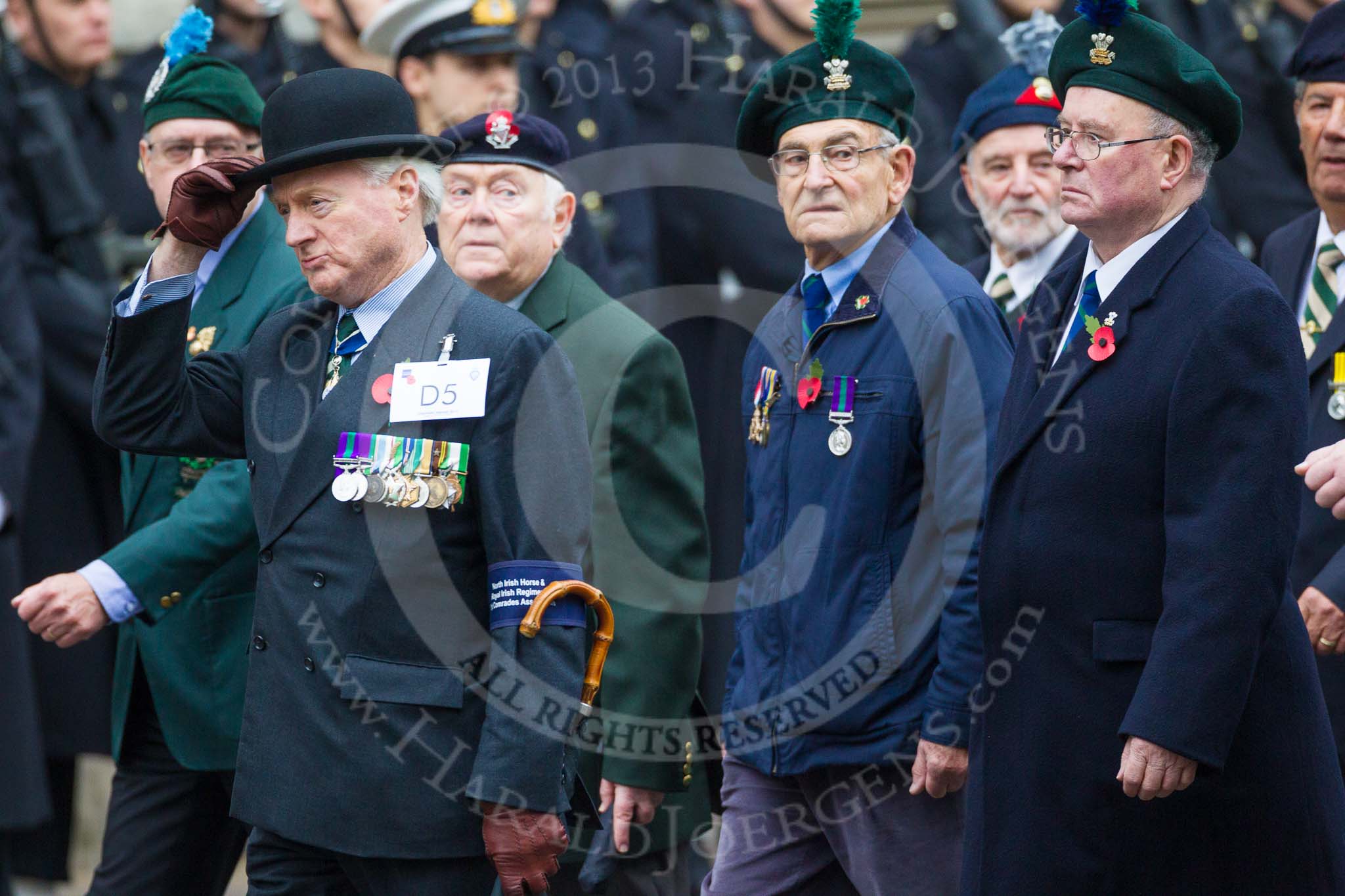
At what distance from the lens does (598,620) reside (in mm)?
3791

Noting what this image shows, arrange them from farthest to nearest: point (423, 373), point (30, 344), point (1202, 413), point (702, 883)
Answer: point (30, 344) < point (702, 883) < point (423, 373) < point (1202, 413)

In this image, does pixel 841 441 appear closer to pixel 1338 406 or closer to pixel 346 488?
pixel 346 488

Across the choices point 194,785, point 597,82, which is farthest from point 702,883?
point 597,82

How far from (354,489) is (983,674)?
1236 mm

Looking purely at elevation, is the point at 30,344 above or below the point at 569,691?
above

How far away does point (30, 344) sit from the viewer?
6.39m

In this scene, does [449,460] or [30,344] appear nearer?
[449,460]

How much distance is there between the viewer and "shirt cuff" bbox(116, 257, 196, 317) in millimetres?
3857

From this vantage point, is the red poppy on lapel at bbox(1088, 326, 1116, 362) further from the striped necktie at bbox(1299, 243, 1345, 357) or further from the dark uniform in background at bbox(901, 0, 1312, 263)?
the dark uniform in background at bbox(901, 0, 1312, 263)

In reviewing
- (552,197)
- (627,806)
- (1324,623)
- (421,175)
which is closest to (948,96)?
(552,197)

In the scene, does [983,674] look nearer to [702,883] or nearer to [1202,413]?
[1202,413]

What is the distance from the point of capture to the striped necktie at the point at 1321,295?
198 inches

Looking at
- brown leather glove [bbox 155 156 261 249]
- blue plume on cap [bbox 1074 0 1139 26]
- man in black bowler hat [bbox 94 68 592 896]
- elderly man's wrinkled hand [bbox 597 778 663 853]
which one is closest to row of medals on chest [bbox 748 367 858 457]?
man in black bowler hat [bbox 94 68 592 896]

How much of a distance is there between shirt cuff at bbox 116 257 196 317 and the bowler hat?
0.23 meters
